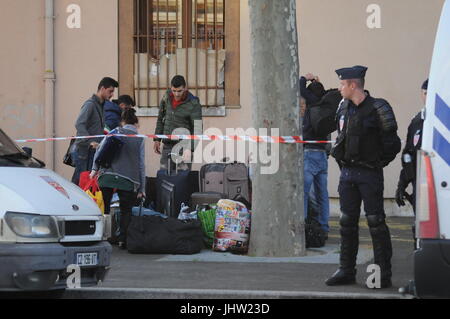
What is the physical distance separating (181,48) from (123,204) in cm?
465

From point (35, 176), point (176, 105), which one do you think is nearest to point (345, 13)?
point (176, 105)

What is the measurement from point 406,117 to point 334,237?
3145 mm

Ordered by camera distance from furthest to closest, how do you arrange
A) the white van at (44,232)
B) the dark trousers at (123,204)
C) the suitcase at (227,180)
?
1. the suitcase at (227,180)
2. the dark trousers at (123,204)
3. the white van at (44,232)

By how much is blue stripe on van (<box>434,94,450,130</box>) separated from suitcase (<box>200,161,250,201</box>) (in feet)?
19.7

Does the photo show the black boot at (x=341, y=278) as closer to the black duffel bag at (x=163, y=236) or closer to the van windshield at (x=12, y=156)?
the black duffel bag at (x=163, y=236)

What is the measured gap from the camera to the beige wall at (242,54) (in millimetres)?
14617

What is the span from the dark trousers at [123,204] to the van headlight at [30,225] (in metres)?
3.81

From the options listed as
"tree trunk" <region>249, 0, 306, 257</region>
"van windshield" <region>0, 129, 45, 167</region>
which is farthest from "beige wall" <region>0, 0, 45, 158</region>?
"van windshield" <region>0, 129, 45, 167</region>

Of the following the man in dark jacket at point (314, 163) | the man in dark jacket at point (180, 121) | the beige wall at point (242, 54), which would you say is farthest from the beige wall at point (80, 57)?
the man in dark jacket at point (314, 163)

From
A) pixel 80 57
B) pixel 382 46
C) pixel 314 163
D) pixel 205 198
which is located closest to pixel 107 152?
pixel 205 198

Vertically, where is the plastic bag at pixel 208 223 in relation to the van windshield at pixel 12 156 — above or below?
below

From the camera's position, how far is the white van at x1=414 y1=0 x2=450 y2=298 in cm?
626

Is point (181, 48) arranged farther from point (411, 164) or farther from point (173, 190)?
point (411, 164)

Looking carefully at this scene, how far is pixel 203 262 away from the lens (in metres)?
9.92
